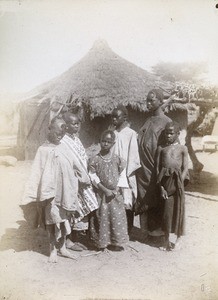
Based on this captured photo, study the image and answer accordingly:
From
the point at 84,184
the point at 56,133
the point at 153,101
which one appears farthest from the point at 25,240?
the point at 153,101

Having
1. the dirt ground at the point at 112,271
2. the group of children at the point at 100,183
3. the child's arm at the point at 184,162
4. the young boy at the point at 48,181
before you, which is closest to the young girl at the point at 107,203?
the group of children at the point at 100,183

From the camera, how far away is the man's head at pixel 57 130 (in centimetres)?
332

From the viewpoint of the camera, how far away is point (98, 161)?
3619 millimetres

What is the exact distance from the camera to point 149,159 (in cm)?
384

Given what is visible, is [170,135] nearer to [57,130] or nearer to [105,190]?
[105,190]

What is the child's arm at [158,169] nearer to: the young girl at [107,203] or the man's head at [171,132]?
the man's head at [171,132]

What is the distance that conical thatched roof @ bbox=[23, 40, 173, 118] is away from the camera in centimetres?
651

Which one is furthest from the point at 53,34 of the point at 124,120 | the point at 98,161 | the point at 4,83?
the point at 98,161

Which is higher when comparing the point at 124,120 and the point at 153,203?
the point at 124,120

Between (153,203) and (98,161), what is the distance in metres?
0.79

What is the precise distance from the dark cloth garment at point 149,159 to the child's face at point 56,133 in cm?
95

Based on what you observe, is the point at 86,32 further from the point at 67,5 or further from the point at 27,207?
the point at 27,207

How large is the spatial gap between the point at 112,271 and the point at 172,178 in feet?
3.62

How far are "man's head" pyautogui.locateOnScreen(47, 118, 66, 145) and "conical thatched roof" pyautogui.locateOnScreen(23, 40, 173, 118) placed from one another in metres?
3.22
